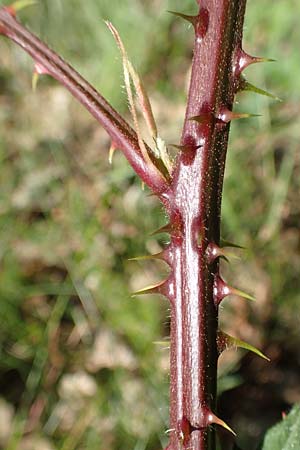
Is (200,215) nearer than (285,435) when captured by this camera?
Yes

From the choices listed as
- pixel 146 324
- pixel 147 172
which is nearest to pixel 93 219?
pixel 146 324

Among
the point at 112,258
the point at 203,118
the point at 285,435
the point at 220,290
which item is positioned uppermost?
the point at 112,258

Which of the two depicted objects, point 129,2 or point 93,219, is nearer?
point 93,219

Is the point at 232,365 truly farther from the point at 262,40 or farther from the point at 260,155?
the point at 262,40

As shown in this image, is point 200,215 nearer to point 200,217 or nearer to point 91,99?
point 200,217

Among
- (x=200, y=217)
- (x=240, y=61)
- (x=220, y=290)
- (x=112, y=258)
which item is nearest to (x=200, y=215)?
(x=200, y=217)

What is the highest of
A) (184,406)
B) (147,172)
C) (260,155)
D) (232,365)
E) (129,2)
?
(129,2)
